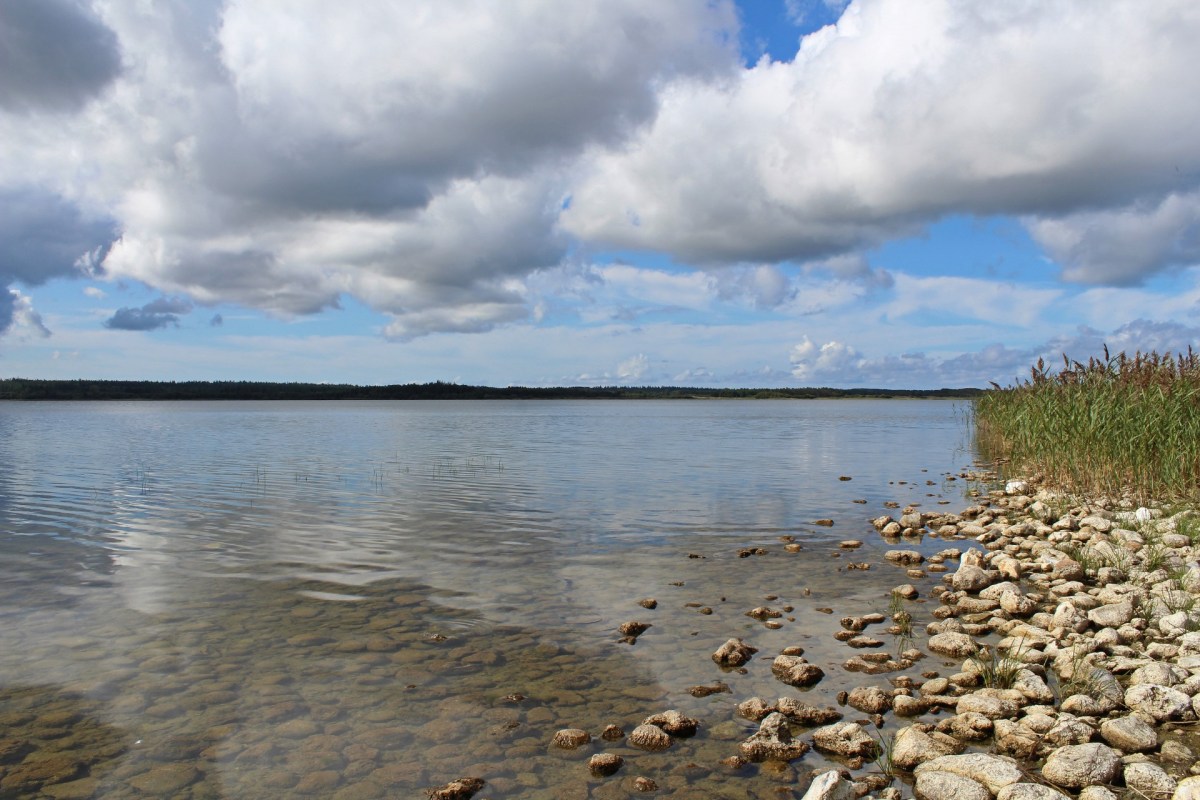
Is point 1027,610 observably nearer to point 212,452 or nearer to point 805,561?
point 805,561

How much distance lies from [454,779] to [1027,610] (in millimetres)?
8186

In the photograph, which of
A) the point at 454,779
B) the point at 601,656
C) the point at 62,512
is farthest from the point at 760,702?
the point at 62,512

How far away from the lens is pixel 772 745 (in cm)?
698

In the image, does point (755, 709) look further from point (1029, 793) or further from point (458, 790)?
point (458, 790)

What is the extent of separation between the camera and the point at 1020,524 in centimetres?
1695

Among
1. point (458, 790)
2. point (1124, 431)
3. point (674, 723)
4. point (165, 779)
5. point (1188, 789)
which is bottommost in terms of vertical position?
point (165, 779)

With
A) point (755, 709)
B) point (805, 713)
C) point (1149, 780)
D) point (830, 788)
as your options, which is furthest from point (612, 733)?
point (1149, 780)

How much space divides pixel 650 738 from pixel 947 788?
2555 millimetres

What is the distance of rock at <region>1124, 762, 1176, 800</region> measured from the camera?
5836mm

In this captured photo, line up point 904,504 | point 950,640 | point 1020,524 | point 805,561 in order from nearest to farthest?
point 950,640 → point 805,561 → point 1020,524 → point 904,504

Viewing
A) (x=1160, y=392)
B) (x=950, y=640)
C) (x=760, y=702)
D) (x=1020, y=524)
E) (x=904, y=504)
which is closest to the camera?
(x=760, y=702)

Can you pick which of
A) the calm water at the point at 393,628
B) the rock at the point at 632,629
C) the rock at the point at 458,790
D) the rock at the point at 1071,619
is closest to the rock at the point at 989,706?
the calm water at the point at 393,628

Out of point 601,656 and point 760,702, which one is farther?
point 601,656

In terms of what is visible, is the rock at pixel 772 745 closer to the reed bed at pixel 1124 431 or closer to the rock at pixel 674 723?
the rock at pixel 674 723
